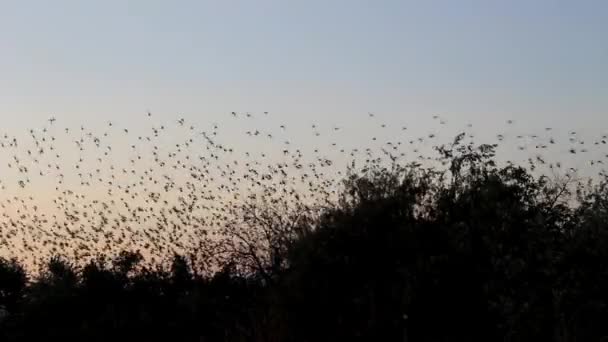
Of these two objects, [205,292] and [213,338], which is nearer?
[213,338]

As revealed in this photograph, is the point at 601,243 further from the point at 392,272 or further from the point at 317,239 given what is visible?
the point at 317,239

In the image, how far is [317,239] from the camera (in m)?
29.6

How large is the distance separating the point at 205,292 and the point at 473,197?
14.8 m

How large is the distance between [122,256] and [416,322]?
22012mm

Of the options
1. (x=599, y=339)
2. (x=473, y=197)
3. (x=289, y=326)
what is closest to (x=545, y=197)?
(x=473, y=197)

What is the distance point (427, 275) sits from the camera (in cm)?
2767

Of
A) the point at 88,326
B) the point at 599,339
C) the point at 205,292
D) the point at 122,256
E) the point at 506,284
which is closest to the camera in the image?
the point at 599,339

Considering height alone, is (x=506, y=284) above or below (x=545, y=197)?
below

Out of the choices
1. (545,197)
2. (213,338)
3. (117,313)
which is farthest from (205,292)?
(545,197)

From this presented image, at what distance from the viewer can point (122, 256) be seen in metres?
45.1

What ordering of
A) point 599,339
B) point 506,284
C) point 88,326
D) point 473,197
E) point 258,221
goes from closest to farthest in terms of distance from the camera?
point 599,339
point 506,284
point 473,197
point 88,326
point 258,221

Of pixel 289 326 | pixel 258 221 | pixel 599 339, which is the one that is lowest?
pixel 599 339

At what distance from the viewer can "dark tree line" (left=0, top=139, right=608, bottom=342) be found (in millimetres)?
23312

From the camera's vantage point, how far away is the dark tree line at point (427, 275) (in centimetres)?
2331
